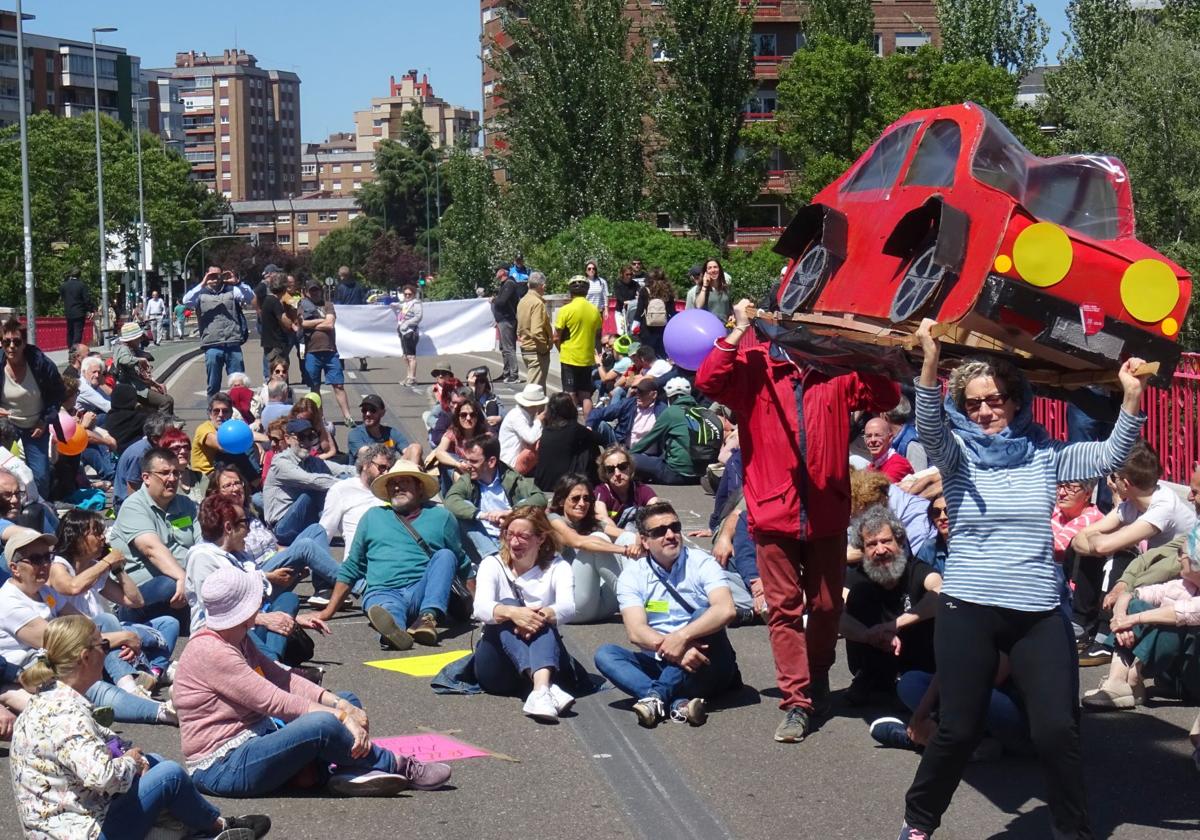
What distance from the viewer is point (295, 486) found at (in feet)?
42.5

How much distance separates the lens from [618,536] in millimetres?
11320

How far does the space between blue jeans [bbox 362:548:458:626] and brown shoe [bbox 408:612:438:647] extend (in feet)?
0.19

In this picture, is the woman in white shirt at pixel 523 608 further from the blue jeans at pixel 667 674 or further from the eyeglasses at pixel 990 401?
the eyeglasses at pixel 990 401

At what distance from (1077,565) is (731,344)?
329cm

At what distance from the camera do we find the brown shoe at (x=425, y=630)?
10.6 metres

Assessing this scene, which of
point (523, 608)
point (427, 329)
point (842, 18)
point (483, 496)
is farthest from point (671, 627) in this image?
point (842, 18)

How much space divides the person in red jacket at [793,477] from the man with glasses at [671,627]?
0.57 metres

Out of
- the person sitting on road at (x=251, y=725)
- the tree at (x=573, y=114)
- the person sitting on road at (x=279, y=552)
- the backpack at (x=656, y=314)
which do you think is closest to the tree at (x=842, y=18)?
the tree at (x=573, y=114)

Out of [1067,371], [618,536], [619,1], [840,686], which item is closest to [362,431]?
[618,536]

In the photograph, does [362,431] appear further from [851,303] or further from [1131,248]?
[1131,248]

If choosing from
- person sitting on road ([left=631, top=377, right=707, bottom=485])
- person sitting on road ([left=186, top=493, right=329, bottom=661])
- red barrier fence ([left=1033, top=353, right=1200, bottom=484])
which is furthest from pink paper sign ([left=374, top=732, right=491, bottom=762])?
person sitting on road ([left=631, top=377, right=707, bottom=485])

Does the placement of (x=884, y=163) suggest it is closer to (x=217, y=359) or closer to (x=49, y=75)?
(x=217, y=359)

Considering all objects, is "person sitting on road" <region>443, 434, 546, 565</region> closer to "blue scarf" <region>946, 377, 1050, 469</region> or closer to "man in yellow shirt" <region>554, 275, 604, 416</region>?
"blue scarf" <region>946, 377, 1050, 469</region>

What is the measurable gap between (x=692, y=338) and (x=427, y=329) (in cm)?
1733
